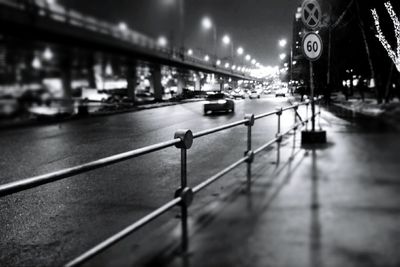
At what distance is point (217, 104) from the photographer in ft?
104

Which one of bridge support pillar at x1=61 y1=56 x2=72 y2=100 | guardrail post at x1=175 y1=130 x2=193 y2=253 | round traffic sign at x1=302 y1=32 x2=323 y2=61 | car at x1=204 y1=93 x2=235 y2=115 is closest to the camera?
guardrail post at x1=175 y1=130 x2=193 y2=253

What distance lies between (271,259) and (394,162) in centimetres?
641

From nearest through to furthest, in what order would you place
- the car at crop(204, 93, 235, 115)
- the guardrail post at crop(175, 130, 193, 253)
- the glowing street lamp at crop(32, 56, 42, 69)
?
the guardrail post at crop(175, 130, 193, 253)
the car at crop(204, 93, 235, 115)
the glowing street lamp at crop(32, 56, 42, 69)

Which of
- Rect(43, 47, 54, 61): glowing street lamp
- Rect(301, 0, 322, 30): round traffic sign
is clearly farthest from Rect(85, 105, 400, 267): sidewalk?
Rect(43, 47, 54, 61): glowing street lamp

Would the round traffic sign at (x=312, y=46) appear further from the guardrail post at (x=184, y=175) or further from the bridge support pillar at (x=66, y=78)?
the bridge support pillar at (x=66, y=78)

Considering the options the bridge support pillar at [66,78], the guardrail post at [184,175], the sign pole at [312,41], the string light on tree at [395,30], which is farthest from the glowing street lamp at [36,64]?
the guardrail post at [184,175]

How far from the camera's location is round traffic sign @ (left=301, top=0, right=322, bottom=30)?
1178 centimetres

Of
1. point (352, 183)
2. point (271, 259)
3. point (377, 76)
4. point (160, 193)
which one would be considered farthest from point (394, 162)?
point (377, 76)

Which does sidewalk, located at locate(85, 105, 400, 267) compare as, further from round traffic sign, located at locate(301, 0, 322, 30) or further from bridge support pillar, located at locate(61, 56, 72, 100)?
bridge support pillar, located at locate(61, 56, 72, 100)

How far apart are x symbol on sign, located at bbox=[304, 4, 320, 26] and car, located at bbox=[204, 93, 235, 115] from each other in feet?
64.7

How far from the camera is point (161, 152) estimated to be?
40.4 feet

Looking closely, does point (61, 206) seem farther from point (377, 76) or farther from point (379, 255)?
point (377, 76)

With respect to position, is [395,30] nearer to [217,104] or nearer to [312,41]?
[217,104]

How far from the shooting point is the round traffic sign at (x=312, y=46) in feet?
39.7
